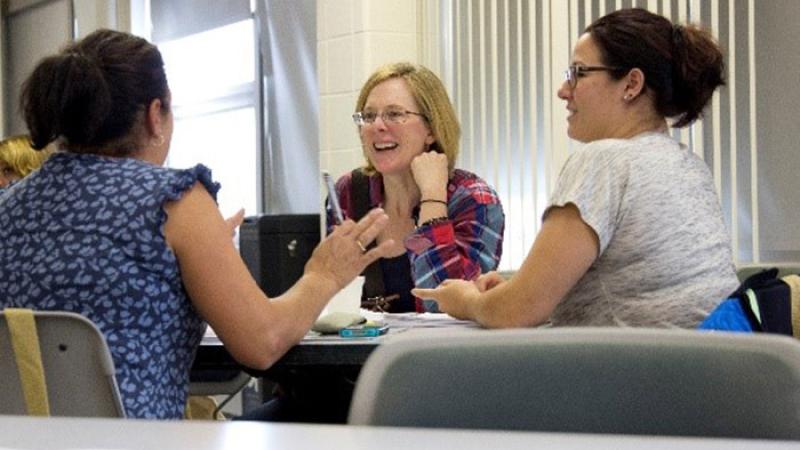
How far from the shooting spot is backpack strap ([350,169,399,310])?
2.81 meters

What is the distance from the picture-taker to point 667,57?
7.38 feet

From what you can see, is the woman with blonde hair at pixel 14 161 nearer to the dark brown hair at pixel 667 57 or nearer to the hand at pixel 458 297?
the hand at pixel 458 297

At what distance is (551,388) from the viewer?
1062 millimetres

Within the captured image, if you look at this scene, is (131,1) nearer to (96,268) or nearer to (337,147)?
(337,147)

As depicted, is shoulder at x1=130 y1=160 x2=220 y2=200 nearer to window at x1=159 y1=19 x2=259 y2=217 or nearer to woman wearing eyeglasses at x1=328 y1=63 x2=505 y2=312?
woman wearing eyeglasses at x1=328 y1=63 x2=505 y2=312

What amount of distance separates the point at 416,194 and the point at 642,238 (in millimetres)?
1115

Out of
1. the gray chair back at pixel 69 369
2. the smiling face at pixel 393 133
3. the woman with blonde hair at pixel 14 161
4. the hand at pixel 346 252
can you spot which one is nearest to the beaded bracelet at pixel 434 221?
Result: the smiling face at pixel 393 133

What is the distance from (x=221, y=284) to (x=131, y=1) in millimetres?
5976

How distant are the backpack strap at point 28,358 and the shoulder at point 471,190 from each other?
1.43m

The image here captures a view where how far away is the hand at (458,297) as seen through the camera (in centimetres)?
225

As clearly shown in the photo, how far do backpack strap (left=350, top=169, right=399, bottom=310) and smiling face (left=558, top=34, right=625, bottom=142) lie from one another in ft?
1.66

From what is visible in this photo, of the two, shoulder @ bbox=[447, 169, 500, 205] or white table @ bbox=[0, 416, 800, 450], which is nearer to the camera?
white table @ bbox=[0, 416, 800, 450]

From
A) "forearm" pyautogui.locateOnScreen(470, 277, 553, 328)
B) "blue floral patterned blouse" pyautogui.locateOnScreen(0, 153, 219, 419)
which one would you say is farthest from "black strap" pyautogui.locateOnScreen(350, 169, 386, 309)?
"blue floral patterned blouse" pyautogui.locateOnScreen(0, 153, 219, 419)

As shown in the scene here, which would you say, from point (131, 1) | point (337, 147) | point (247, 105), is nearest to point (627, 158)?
point (337, 147)
